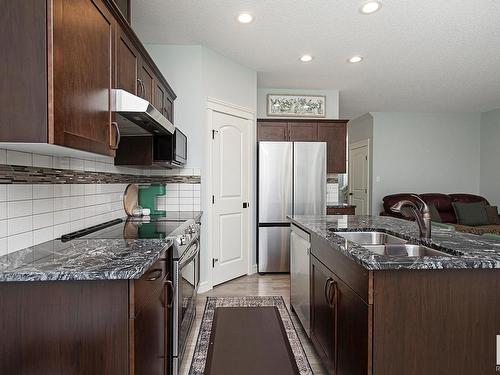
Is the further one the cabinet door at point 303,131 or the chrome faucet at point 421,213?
the cabinet door at point 303,131

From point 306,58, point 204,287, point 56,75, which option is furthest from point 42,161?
point 306,58

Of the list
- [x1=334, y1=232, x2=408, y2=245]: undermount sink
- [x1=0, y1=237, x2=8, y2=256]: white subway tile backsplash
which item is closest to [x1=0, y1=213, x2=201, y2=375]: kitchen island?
[x1=0, y1=237, x2=8, y2=256]: white subway tile backsplash

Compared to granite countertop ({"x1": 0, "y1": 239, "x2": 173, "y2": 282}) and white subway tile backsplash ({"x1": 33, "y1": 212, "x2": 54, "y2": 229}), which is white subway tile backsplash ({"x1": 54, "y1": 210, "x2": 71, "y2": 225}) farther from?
granite countertop ({"x1": 0, "y1": 239, "x2": 173, "y2": 282})

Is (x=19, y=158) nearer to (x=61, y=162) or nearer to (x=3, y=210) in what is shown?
(x=3, y=210)

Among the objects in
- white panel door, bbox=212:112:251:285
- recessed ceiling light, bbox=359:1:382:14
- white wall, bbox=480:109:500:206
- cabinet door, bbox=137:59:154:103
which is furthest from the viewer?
white wall, bbox=480:109:500:206

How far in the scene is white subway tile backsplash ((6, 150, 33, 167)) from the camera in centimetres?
143

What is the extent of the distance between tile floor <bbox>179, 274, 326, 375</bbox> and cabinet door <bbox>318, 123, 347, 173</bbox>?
179cm

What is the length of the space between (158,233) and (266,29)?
2.28m

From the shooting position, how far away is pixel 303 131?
187 inches

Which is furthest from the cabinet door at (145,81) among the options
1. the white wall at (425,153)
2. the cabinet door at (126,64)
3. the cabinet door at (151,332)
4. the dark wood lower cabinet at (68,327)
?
the white wall at (425,153)

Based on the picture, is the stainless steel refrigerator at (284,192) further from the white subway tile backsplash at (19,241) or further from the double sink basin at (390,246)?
the white subway tile backsplash at (19,241)

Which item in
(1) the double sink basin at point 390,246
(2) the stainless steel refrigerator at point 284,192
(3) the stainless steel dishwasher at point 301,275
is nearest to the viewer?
(1) the double sink basin at point 390,246

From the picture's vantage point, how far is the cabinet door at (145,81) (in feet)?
7.43

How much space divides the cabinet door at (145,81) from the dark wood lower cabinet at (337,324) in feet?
5.54
